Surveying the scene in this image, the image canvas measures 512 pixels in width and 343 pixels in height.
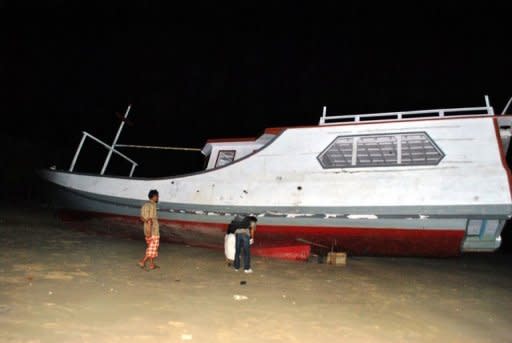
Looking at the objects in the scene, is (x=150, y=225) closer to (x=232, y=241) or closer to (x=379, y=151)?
(x=232, y=241)

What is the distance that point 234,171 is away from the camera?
10.2m

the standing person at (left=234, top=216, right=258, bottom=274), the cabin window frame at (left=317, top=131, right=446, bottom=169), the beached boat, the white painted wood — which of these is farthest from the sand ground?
the cabin window frame at (left=317, top=131, right=446, bottom=169)

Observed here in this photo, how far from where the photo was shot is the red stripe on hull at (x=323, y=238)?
864 centimetres

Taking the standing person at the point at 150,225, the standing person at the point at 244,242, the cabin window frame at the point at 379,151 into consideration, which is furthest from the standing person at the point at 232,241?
the cabin window frame at the point at 379,151

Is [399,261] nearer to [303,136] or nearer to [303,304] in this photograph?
[303,136]

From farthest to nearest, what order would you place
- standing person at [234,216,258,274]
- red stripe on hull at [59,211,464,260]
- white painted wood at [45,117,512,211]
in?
red stripe on hull at [59,211,464,260], white painted wood at [45,117,512,211], standing person at [234,216,258,274]

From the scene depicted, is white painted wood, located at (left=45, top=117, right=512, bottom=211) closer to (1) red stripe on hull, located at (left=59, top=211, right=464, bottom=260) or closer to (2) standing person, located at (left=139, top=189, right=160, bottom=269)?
(1) red stripe on hull, located at (left=59, top=211, right=464, bottom=260)

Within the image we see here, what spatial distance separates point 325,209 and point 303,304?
3490mm

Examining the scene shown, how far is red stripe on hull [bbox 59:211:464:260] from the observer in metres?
8.64

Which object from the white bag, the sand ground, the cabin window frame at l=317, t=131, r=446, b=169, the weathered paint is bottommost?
the sand ground

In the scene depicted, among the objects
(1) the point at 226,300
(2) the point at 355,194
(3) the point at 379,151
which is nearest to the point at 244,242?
(1) the point at 226,300

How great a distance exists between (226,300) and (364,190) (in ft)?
14.9

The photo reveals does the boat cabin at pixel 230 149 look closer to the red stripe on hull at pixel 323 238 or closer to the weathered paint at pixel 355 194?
the weathered paint at pixel 355 194

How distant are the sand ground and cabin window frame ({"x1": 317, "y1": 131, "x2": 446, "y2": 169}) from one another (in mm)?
2581
